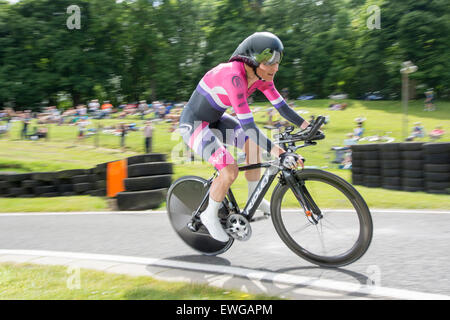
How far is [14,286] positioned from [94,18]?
54319 millimetres

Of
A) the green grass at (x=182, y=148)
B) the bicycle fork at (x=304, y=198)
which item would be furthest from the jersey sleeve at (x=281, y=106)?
the green grass at (x=182, y=148)

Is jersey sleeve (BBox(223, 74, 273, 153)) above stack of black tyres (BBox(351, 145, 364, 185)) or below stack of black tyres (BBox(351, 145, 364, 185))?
above

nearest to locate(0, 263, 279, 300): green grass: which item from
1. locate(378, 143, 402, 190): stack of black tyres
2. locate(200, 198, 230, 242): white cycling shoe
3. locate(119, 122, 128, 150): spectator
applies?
locate(200, 198, 230, 242): white cycling shoe

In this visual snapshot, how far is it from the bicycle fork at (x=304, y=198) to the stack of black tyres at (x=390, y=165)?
19.9 ft

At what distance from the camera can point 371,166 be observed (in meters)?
10.1

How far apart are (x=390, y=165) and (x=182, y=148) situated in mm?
10532

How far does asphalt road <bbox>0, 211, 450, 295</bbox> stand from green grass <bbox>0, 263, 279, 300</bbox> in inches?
28.3

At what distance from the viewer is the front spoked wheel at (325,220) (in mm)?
3756

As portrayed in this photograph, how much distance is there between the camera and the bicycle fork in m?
3.96

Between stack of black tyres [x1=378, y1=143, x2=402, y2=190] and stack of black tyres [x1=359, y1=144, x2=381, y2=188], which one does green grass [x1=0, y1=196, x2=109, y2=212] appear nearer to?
stack of black tyres [x1=359, y1=144, x2=381, y2=188]

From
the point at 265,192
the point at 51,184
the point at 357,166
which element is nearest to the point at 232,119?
the point at 265,192

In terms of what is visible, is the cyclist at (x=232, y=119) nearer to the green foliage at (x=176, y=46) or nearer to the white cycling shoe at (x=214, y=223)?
the white cycling shoe at (x=214, y=223)

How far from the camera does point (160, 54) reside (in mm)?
52500
